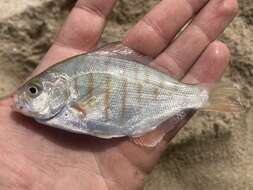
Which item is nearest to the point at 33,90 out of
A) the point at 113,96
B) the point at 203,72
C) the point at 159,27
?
the point at 113,96

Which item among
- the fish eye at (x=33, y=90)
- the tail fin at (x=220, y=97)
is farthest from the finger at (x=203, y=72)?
the fish eye at (x=33, y=90)

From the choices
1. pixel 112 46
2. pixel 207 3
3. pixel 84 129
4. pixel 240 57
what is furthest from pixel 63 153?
pixel 240 57

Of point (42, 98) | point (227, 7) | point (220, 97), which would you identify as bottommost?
point (220, 97)

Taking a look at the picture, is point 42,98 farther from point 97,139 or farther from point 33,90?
point 97,139

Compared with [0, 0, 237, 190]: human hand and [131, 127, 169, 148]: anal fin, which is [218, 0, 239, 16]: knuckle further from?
[131, 127, 169, 148]: anal fin

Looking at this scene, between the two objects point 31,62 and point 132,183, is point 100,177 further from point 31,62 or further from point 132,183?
point 31,62

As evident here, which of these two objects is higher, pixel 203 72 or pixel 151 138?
pixel 203 72
